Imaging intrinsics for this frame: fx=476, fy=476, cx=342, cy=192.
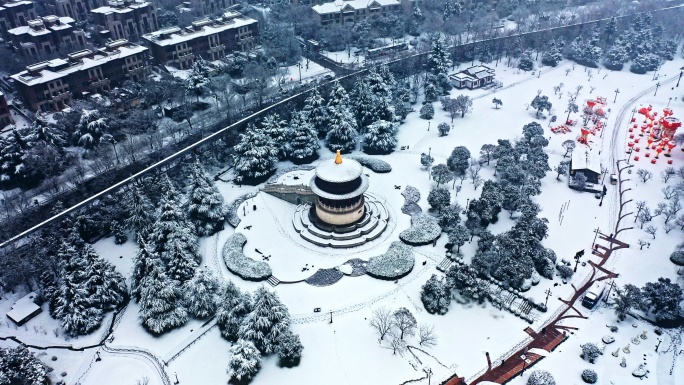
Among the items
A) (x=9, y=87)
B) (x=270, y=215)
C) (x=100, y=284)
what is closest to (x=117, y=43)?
(x=9, y=87)

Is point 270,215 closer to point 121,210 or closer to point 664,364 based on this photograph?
point 121,210

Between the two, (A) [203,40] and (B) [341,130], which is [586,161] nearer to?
(B) [341,130]

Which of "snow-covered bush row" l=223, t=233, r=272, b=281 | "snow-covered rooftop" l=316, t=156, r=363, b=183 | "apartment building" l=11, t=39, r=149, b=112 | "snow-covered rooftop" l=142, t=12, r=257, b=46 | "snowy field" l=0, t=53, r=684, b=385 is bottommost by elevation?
"snowy field" l=0, t=53, r=684, b=385

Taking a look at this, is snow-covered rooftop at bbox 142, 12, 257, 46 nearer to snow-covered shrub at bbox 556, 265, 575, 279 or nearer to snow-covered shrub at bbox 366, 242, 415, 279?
snow-covered shrub at bbox 366, 242, 415, 279

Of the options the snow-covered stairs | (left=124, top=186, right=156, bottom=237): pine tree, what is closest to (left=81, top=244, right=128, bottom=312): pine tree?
(left=124, top=186, right=156, bottom=237): pine tree

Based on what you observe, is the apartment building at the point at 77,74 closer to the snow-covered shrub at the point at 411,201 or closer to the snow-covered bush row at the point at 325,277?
the snow-covered shrub at the point at 411,201

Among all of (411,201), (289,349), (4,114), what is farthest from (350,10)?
(289,349)
